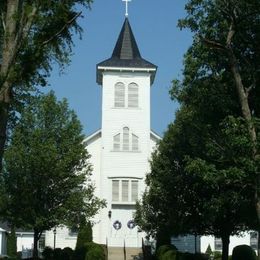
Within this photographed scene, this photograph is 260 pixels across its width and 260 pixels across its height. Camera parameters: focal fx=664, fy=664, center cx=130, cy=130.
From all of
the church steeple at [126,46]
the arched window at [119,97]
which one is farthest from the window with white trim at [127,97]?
the church steeple at [126,46]

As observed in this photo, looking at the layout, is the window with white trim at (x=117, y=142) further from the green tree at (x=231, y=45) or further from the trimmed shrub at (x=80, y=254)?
the green tree at (x=231, y=45)

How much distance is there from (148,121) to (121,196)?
19.7 ft

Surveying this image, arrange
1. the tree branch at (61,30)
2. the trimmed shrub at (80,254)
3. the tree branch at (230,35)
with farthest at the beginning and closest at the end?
the trimmed shrub at (80,254) → the tree branch at (230,35) → the tree branch at (61,30)

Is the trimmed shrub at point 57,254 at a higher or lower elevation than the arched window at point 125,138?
lower

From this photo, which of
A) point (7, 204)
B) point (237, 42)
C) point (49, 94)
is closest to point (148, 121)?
point (49, 94)

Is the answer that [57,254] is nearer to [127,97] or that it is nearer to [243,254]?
[243,254]

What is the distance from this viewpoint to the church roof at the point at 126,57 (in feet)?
165

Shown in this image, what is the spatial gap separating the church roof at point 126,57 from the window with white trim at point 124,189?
851cm

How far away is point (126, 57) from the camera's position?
51250 mm

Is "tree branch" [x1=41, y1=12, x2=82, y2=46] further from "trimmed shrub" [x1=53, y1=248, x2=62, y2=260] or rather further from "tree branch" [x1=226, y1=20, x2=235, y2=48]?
"trimmed shrub" [x1=53, y1=248, x2=62, y2=260]

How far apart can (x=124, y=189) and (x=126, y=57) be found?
10.3 metres

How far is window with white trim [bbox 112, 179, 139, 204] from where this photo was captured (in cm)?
4824

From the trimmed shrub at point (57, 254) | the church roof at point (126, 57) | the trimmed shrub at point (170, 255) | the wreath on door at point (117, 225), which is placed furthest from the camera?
the church roof at point (126, 57)

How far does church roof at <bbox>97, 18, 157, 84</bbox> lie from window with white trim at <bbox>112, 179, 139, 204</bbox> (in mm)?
8509
